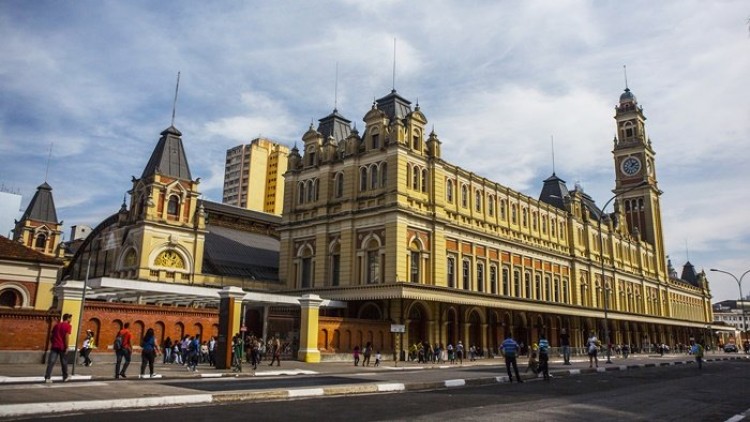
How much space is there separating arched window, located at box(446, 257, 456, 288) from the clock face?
2340 inches

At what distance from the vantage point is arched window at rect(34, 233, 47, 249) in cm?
7162

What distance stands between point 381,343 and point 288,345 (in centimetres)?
652

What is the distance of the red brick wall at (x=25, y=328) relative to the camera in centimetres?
2689

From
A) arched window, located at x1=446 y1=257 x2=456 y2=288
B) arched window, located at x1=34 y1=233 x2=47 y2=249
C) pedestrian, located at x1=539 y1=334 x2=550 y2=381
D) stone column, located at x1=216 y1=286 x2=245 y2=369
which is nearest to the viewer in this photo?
pedestrian, located at x1=539 y1=334 x2=550 y2=381

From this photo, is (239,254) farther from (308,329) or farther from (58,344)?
(58,344)

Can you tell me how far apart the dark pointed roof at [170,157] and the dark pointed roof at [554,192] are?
40.3m

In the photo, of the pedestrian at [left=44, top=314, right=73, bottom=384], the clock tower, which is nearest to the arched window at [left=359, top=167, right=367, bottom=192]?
the pedestrian at [left=44, top=314, right=73, bottom=384]

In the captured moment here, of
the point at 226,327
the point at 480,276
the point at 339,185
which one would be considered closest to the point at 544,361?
the point at 226,327

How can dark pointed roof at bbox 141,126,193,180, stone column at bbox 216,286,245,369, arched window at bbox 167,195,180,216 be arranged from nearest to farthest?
stone column at bbox 216,286,245,369 < arched window at bbox 167,195,180,216 < dark pointed roof at bbox 141,126,193,180

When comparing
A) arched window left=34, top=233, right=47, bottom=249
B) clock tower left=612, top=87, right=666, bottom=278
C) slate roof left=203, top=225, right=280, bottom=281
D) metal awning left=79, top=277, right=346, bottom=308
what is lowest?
metal awning left=79, top=277, right=346, bottom=308

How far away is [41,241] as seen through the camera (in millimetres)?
72250

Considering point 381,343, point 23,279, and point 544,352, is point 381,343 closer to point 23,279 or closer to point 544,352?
point 544,352

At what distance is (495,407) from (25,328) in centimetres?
2369

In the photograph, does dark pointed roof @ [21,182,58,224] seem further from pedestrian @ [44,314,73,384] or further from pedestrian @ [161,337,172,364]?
pedestrian @ [44,314,73,384]
